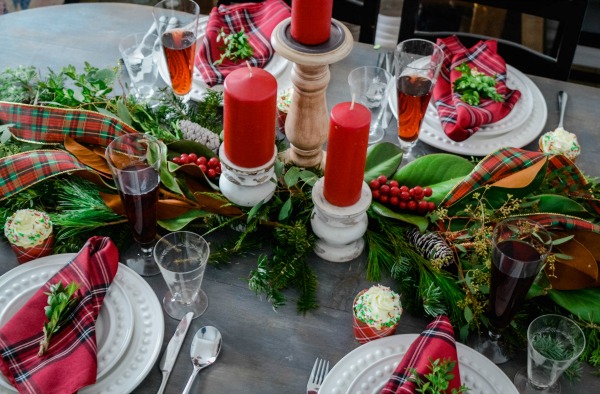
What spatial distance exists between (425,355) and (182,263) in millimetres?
376

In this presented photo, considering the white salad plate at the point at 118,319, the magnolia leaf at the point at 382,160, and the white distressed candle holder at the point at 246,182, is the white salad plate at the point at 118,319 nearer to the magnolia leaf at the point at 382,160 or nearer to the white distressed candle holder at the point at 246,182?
the white distressed candle holder at the point at 246,182

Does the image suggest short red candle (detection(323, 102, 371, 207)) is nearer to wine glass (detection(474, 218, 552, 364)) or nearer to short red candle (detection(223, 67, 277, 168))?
short red candle (detection(223, 67, 277, 168))

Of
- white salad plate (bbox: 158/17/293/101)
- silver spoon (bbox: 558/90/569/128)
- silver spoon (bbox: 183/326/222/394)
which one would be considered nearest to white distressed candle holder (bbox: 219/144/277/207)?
silver spoon (bbox: 183/326/222/394)

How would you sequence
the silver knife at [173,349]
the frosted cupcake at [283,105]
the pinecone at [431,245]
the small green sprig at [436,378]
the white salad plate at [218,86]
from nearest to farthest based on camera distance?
the small green sprig at [436,378] → the silver knife at [173,349] → the pinecone at [431,245] → the frosted cupcake at [283,105] → the white salad plate at [218,86]

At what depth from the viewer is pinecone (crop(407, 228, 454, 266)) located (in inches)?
40.4

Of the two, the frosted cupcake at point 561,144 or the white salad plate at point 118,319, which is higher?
the frosted cupcake at point 561,144

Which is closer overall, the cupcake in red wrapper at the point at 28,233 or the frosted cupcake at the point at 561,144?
the cupcake in red wrapper at the point at 28,233

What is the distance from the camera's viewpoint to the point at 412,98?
1182 mm

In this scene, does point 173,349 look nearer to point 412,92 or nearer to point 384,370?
point 384,370

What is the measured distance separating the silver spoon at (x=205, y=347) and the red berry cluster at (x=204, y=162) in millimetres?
275

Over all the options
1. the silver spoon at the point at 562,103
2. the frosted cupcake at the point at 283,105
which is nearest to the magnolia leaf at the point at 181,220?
the frosted cupcake at the point at 283,105

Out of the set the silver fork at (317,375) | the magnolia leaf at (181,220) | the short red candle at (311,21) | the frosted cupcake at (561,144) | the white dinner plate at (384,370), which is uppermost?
the short red candle at (311,21)

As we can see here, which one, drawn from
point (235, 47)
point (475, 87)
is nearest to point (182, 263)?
point (235, 47)

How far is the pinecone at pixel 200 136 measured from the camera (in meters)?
1.19
